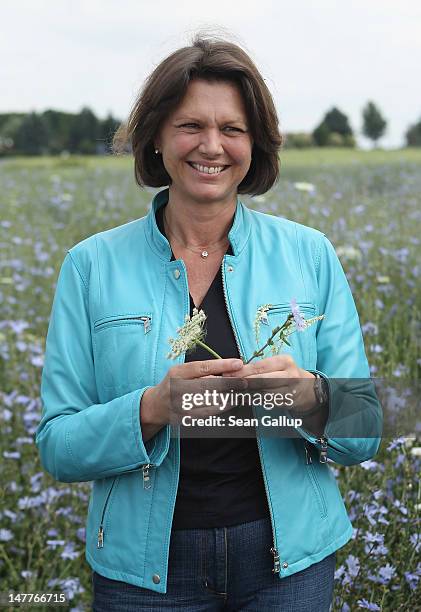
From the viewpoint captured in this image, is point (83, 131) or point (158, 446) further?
point (83, 131)

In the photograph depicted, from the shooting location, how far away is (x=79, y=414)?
1.56 metres

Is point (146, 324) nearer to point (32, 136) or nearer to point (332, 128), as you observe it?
point (332, 128)

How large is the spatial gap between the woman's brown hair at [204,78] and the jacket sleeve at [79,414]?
13.5 inches

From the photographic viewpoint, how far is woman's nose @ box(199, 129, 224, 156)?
1588mm

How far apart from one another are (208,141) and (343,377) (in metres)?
0.53

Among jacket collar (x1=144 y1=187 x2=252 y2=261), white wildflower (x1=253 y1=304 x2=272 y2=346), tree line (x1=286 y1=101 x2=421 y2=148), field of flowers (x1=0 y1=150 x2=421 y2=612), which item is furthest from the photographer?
tree line (x1=286 y1=101 x2=421 y2=148)

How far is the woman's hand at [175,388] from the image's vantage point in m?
1.31

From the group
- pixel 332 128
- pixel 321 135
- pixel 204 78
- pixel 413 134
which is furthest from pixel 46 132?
pixel 204 78

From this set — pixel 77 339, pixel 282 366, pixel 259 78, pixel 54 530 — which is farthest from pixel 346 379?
pixel 54 530

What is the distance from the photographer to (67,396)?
160cm

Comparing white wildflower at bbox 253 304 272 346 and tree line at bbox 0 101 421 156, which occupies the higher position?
white wildflower at bbox 253 304 272 346

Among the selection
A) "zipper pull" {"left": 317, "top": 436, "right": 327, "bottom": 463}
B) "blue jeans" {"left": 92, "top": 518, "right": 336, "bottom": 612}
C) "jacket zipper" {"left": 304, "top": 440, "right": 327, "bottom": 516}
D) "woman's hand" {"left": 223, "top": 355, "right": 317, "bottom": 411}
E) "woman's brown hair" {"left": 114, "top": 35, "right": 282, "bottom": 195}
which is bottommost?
"blue jeans" {"left": 92, "top": 518, "right": 336, "bottom": 612}

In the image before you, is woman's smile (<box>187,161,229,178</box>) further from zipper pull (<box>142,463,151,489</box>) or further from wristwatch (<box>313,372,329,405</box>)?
zipper pull (<box>142,463,151,489</box>)

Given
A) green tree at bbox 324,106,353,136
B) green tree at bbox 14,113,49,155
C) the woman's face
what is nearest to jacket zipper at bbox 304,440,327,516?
the woman's face
